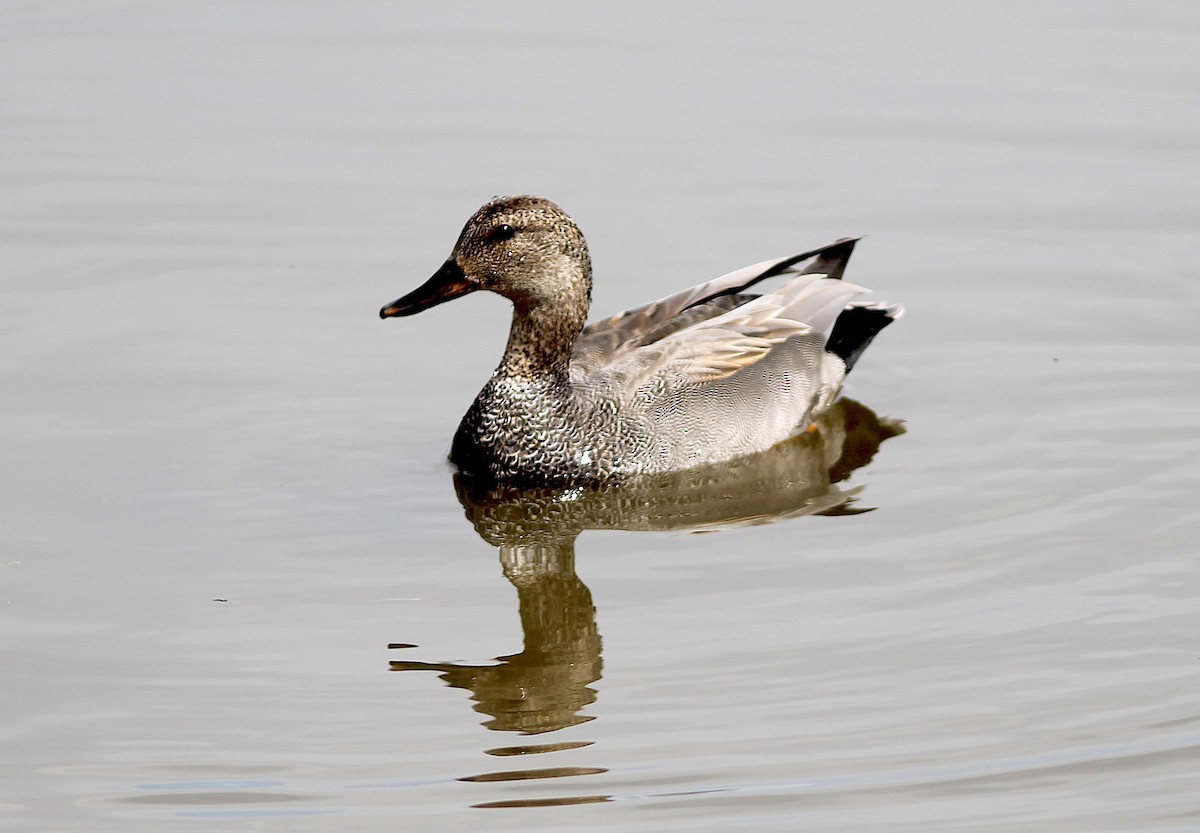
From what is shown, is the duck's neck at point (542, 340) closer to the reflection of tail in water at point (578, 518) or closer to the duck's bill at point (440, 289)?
the duck's bill at point (440, 289)

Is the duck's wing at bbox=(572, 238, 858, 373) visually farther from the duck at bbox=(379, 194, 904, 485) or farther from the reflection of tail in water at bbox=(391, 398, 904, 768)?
the reflection of tail in water at bbox=(391, 398, 904, 768)

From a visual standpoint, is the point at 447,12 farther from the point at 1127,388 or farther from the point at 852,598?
the point at 852,598

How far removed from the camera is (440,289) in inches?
400

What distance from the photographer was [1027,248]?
13055 millimetres

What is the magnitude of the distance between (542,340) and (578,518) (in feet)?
3.32

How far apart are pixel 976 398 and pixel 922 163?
3.31 meters

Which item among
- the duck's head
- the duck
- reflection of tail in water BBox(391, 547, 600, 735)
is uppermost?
the duck's head

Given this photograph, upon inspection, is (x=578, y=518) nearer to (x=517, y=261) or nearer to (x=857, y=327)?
(x=517, y=261)

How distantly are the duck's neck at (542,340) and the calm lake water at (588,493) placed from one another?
26.5 inches

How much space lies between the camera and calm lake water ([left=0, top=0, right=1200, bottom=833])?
7527 mm

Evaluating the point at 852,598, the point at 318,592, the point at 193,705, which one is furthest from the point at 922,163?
the point at 193,705

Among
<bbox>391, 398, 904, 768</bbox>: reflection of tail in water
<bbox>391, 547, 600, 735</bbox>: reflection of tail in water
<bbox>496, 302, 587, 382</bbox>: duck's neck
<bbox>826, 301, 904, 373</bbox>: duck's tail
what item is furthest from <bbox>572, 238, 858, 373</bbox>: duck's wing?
<bbox>391, 547, 600, 735</bbox>: reflection of tail in water

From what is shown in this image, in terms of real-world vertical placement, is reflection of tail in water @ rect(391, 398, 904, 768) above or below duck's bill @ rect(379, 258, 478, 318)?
below

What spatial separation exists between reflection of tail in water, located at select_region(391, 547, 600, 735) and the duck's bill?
4.72 ft
